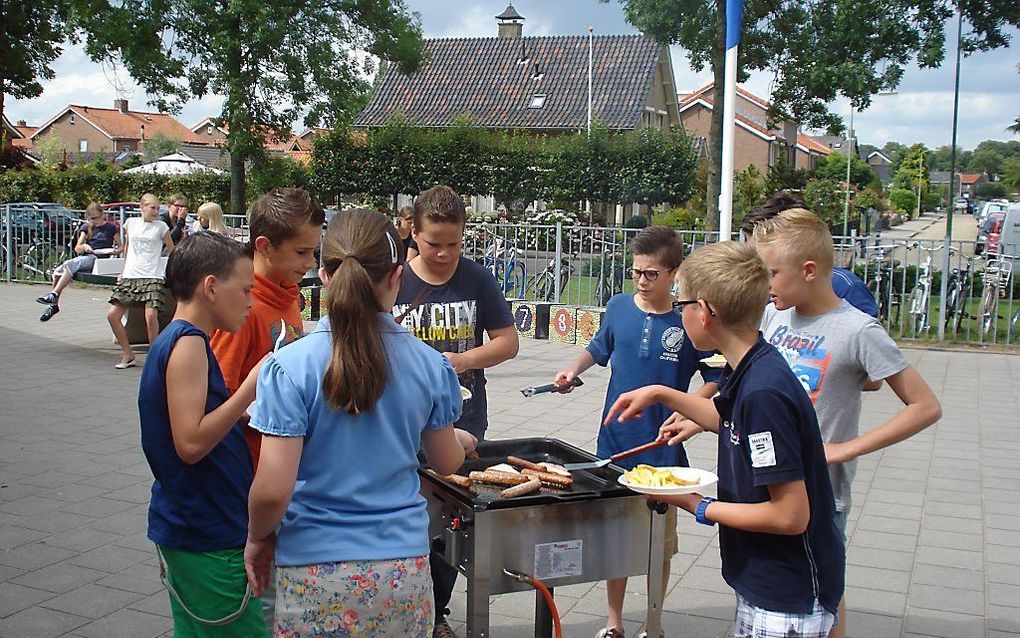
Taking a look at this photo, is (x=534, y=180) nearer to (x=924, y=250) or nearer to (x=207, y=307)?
(x=924, y=250)

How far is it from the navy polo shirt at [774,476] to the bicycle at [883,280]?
11.7 meters

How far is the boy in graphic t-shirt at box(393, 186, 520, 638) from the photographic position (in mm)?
4031

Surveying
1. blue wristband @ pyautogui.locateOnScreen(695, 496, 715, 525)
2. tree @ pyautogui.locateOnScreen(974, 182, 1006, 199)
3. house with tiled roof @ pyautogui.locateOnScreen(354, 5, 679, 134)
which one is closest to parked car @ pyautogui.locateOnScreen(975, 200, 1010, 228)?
house with tiled roof @ pyautogui.locateOnScreen(354, 5, 679, 134)

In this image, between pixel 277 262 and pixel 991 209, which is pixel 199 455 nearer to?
pixel 277 262

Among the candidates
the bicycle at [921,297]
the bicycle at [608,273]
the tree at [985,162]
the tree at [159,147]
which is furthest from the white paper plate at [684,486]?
the tree at [985,162]

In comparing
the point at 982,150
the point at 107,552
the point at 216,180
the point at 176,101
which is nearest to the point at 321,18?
the point at 176,101

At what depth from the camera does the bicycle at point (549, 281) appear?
14.1 meters

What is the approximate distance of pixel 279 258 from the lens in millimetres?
3512

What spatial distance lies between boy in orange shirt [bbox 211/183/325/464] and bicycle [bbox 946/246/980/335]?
12.5 metres

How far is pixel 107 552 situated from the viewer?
542cm

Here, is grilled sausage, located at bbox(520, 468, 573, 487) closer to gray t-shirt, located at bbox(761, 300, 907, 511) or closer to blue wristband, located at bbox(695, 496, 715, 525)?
blue wristband, located at bbox(695, 496, 715, 525)

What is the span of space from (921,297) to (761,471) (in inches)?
509

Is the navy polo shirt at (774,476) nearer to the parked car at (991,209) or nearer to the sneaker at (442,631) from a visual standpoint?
the sneaker at (442,631)

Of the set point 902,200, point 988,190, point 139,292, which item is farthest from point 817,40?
point 988,190
